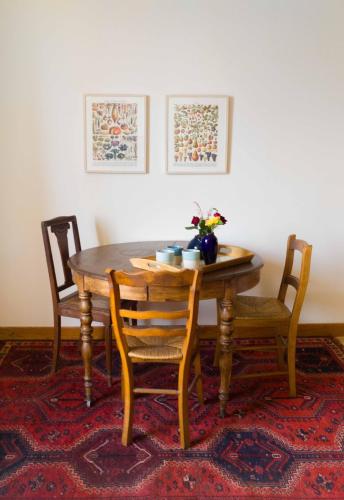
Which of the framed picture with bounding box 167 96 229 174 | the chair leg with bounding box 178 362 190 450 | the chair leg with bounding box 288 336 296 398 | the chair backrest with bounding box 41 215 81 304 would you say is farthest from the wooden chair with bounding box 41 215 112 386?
the chair leg with bounding box 288 336 296 398

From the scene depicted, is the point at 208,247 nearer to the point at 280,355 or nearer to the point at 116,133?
the point at 280,355

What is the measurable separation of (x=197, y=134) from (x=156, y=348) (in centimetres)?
165

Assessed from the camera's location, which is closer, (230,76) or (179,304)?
(230,76)

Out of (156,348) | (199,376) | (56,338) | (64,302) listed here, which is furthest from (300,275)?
(56,338)

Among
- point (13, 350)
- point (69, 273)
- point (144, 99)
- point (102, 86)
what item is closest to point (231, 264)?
point (69, 273)

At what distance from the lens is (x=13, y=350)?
2969 mm

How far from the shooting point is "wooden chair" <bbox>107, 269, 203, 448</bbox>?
5.79 ft

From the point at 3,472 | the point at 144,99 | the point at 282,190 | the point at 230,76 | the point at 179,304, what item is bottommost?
the point at 3,472

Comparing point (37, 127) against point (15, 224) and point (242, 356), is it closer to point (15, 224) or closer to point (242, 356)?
point (15, 224)

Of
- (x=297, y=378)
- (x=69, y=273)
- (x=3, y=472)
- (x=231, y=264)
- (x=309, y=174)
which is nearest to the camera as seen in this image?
(x=3, y=472)

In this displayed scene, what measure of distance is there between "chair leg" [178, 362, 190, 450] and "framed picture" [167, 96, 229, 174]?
156cm

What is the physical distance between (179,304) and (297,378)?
0.98 m

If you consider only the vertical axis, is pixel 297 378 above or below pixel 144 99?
below

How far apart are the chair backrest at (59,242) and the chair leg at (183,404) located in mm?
1073
